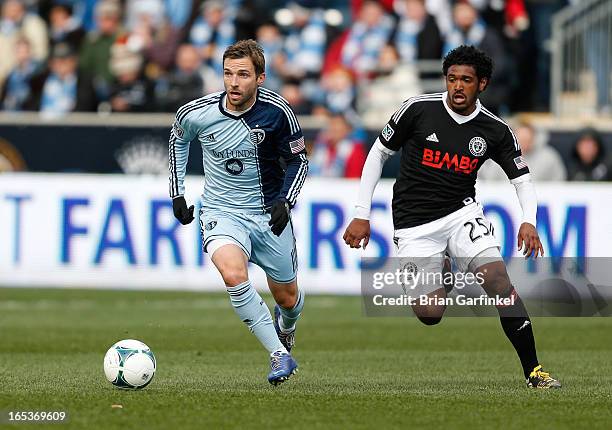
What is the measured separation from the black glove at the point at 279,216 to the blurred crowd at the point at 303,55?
9.24m

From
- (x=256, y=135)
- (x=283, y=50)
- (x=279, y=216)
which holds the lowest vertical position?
(x=279, y=216)

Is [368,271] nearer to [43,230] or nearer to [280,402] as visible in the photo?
[43,230]

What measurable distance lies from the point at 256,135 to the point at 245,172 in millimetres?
274

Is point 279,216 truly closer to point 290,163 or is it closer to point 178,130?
point 290,163

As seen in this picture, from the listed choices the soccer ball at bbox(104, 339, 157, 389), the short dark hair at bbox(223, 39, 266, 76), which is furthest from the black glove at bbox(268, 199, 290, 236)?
the soccer ball at bbox(104, 339, 157, 389)

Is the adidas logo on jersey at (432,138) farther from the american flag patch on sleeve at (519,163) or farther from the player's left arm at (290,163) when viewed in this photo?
the player's left arm at (290,163)

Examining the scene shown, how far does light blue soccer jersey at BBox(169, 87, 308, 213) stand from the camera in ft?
30.8

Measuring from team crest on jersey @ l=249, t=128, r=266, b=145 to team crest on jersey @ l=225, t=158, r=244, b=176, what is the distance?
Result: 0.60 feet

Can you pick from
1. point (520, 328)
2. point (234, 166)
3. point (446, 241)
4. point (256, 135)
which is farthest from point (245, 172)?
point (520, 328)

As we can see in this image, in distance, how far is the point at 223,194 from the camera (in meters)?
9.49

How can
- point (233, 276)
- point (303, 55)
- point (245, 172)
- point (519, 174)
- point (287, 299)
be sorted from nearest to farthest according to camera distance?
point (233, 276), point (519, 174), point (245, 172), point (287, 299), point (303, 55)

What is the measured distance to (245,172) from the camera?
945 cm

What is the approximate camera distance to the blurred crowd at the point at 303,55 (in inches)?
770

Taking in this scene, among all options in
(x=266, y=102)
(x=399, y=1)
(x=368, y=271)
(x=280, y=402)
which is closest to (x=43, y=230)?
(x=368, y=271)
